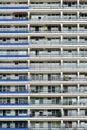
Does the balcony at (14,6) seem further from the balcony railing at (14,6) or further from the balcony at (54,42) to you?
the balcony at (54,42)

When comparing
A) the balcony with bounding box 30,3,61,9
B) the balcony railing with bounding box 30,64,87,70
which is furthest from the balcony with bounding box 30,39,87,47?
the balcony with bounding box 30,3,61,9

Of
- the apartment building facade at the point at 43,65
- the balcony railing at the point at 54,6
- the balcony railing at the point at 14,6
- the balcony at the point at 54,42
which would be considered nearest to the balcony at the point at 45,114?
the apartment building facade at the point at 43,65

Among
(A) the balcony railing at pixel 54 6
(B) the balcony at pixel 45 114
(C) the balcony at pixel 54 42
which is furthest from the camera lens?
(A) the balcony railing at pixel 54 6

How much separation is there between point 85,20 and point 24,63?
12.4 m

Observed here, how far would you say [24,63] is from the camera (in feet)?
206

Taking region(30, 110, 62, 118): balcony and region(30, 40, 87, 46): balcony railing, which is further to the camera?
region(30, 40, 87, 46): balcony railing

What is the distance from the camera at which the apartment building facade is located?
59969 millimetres

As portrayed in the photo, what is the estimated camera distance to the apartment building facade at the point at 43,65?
59969 mm

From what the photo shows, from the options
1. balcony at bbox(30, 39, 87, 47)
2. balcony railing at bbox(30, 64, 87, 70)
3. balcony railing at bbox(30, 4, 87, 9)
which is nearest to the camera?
balcony railing at bbox(30, 64, 87, 70)

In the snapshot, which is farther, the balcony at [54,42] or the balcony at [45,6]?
the balcony at [45,6]

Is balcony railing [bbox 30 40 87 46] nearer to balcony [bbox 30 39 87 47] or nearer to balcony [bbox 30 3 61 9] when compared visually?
balcony [bbox 30 39 87 47]

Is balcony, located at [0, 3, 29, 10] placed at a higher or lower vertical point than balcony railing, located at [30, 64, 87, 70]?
higher

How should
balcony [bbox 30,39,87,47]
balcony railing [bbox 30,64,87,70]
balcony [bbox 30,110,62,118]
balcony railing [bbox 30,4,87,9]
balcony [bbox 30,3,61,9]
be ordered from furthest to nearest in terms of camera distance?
1. balcony [bbox 30,3,61,9]
2. balcony railing [bbox 30,4,87,9]
3. balcony [bbox 30,39,87,47]
4. balcony railing [bbox 30,64,87,70]
5. balcony [bbox 30,110,62,118]

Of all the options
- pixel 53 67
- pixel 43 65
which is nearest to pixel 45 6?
pixel 43 65
